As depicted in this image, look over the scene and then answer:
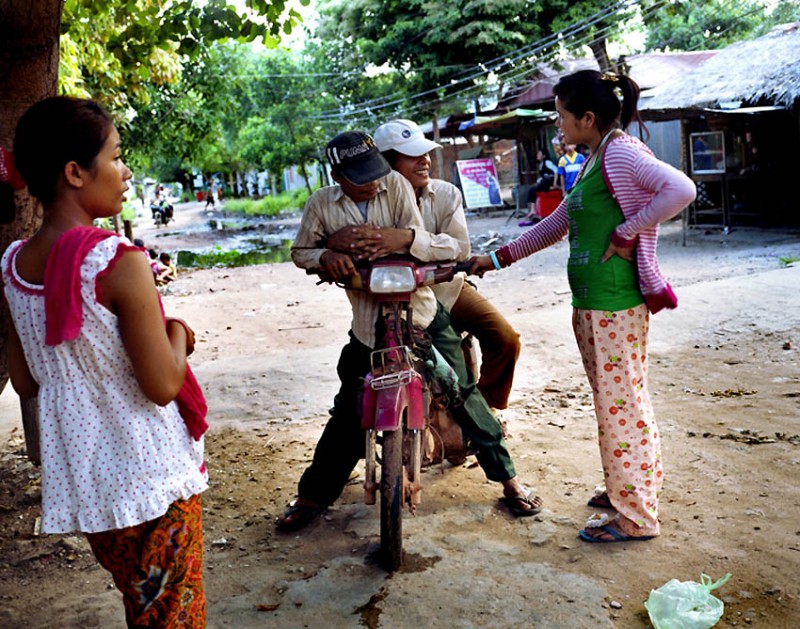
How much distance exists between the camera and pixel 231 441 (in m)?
5.17

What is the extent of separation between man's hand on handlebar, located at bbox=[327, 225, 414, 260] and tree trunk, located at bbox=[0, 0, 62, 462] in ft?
5.27

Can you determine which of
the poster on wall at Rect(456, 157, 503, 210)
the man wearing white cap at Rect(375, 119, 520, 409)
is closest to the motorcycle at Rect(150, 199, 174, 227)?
the poster on wall at Rect(456, 157, 503, 210)

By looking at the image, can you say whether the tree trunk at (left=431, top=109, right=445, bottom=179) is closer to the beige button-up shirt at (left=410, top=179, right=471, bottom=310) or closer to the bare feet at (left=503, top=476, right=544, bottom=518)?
the beige button-up shirt at (left=410, top=179, right=471, bottom=310)

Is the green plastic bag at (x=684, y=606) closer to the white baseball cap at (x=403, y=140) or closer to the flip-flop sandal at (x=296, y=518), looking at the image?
the flip-flop sandal at (x=296, y=518)

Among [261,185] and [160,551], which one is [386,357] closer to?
[160,551]

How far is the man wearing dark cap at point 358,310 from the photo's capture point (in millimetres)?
3309

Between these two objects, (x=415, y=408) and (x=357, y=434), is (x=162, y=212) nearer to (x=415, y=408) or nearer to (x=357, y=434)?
(x=357, y=434)

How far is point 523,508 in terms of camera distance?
3.75 metres

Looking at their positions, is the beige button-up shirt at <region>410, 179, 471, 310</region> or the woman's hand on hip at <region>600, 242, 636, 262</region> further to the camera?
the beige button-up shirt at <region>410, 179, 471, 310</region>

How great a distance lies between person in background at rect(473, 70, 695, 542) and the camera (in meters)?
3.18

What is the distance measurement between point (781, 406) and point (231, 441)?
3.37 m

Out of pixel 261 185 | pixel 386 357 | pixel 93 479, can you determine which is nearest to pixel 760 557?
pixel 386 357

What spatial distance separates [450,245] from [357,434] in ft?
3.15

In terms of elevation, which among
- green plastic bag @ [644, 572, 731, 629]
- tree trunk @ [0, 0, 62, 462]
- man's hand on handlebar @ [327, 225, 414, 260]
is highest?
tree trunk @ [0, 0, 62, 462]
